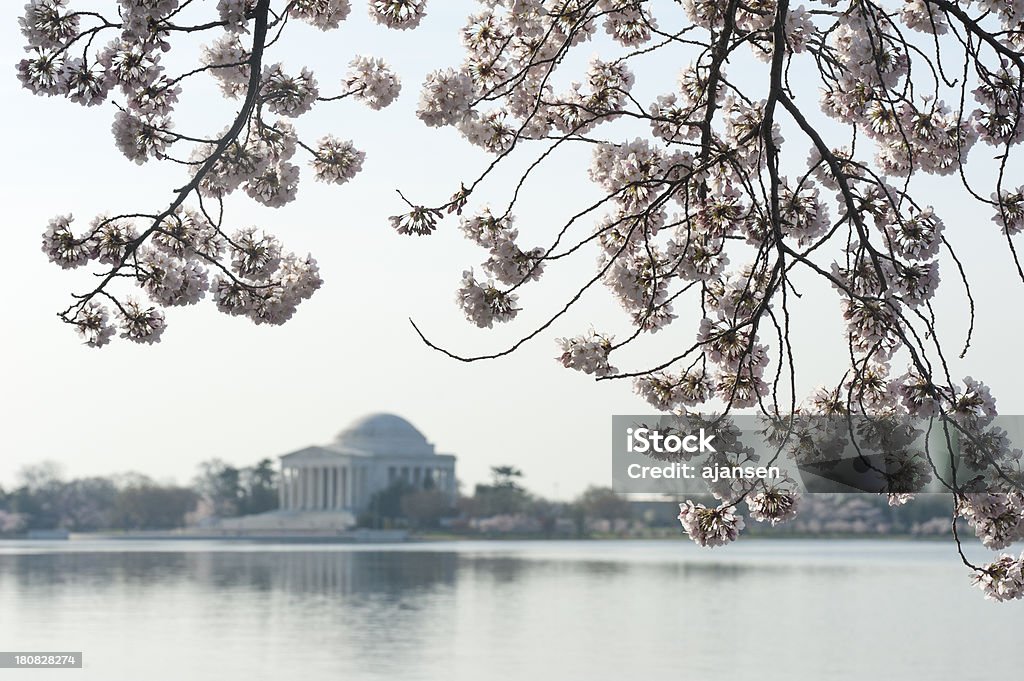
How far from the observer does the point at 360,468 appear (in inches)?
6225

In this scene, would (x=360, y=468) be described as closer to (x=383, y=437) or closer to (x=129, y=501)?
(x=383, y=437)

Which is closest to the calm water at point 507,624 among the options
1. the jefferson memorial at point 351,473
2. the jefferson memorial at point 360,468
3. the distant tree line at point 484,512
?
the distant tree line at point 484,512

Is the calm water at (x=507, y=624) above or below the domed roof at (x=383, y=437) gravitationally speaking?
below

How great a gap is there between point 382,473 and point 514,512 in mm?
19502

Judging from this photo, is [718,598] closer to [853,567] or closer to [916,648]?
[916,648]

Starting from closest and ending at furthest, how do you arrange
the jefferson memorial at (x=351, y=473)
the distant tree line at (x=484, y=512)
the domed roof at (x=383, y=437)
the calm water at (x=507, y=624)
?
the calm water at (x=507, y=624), the distant tree line at (x=484, y=512), the jefferson memorial at (x=351, y=473), the domed roof at (x=383, y=437)

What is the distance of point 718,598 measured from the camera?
176 ft

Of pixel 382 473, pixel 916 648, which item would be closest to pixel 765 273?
pixel 916 648

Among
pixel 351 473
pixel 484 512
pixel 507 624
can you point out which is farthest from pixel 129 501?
pixel 507 624

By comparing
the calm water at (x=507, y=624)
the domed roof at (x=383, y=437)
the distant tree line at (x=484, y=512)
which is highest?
the domed roof at (x=383, y=437)

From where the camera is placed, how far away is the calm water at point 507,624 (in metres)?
33.6

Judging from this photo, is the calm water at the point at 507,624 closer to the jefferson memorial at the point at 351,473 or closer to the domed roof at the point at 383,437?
the jefferson memorial at the point at 351,473

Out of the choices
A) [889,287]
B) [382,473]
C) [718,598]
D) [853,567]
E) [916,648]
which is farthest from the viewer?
[382,473]

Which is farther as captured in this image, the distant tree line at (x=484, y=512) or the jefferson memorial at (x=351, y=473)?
the jefferson memorial at (x=351, y=473)
